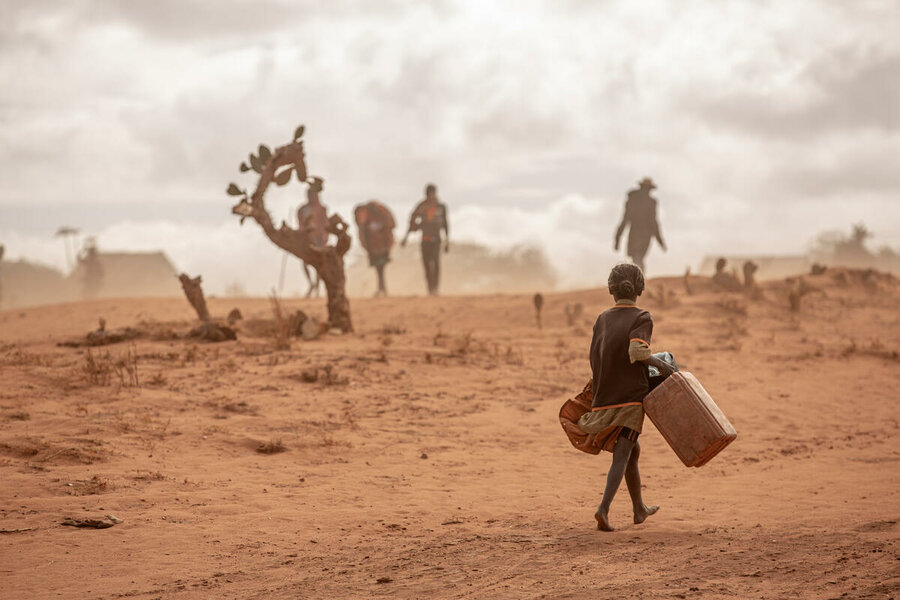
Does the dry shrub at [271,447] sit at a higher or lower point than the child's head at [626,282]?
lower

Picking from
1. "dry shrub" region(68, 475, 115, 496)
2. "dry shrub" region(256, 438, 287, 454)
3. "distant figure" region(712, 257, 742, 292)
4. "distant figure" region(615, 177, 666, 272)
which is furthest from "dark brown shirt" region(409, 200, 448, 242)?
"dry shrub" region(68, 475, 115, 496)

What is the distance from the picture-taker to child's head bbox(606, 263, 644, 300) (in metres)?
5.38

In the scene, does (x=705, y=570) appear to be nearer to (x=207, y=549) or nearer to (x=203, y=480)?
(x=207, y=549)

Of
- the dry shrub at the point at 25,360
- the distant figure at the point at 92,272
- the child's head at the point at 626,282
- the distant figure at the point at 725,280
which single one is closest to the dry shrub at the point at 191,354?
the dry shrub at the point at 25,360

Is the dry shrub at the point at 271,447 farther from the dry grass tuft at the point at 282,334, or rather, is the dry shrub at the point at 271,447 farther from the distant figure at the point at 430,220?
the distant figure at the point at 430,220

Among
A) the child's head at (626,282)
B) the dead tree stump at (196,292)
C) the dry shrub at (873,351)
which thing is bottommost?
the dry shrub at (873,351)

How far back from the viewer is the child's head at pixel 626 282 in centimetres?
538

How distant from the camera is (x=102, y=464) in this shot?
23.0 feet

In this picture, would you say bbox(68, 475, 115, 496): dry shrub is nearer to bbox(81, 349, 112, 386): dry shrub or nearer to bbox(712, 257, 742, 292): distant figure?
bbox(81, 349, 112, 386): dry shrub

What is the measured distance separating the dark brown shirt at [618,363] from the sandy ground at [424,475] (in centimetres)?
85

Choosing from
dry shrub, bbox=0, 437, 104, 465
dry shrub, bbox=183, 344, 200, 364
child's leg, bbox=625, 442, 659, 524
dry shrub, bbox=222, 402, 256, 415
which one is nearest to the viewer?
child's leg, bbox=625, 442, 659, 524

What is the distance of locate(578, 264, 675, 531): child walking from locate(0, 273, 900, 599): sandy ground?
1.73 feet

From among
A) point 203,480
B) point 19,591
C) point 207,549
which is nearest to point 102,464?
point 203,480

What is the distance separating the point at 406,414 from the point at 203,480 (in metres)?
3.06
